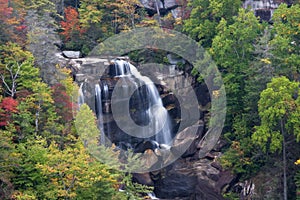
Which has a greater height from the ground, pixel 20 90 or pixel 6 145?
pixel 20 90

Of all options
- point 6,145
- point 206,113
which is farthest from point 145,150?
point 6,145

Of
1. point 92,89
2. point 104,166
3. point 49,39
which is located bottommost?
point 104,166

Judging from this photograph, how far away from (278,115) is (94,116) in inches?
374

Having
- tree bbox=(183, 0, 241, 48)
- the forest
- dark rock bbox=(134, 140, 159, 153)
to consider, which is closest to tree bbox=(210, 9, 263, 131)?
the forest

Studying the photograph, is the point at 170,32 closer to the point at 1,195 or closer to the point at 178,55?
the point at 178,55

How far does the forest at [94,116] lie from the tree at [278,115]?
0.05m

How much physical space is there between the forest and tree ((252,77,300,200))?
0.05 metres

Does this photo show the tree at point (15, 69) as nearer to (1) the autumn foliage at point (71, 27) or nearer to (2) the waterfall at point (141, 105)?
(2) the waterfall at point (141, 105)

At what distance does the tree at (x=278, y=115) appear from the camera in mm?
24609

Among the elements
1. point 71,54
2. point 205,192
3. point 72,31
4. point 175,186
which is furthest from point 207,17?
point 205,192

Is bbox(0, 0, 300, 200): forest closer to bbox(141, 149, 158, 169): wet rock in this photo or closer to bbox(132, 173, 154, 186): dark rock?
bbox(132, 173, 154, 186): dark rock

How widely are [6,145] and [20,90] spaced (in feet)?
16.6

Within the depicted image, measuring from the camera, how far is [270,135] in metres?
25.1

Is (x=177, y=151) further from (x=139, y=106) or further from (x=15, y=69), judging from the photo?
(x=15, y=69)
